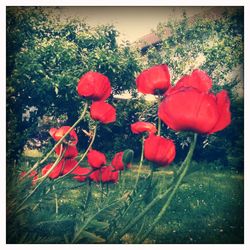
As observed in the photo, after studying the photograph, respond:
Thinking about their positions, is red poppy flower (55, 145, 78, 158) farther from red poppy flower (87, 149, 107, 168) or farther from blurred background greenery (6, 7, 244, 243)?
blurred background greenery (6, 7, 244, 243)

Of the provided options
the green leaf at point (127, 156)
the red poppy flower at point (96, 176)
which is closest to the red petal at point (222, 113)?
the green leaf at point (127, 156)

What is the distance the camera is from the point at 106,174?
96.1 inches

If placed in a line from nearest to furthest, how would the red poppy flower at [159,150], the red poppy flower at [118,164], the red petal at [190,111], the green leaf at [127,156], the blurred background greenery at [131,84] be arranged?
the red petal at [190,111]
the red poppy flower at [159,150]
the green leaf at [127,156]
the red poppy flower at [118,164]
the blurred background greenery at [131,84]

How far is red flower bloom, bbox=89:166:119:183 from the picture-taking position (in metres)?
2.44

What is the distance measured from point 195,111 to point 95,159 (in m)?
1.03

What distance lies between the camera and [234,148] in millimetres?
2805

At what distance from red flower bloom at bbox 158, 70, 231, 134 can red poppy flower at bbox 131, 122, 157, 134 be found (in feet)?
2.36

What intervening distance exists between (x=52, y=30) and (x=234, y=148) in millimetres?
1707

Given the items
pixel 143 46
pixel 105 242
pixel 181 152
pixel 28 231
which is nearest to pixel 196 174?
Answer: pixel 181 152

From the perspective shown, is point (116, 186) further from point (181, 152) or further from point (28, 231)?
point (28, 231)

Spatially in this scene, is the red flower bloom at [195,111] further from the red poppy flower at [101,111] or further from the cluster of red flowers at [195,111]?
the red poppy flower at [101,111]

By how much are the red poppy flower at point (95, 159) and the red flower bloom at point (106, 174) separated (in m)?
0.04

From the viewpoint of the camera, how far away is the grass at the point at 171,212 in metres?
2.46

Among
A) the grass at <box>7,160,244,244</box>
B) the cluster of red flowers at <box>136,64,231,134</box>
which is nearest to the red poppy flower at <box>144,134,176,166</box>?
the cluster of red flowers at <box>136,64,231,134</box>
